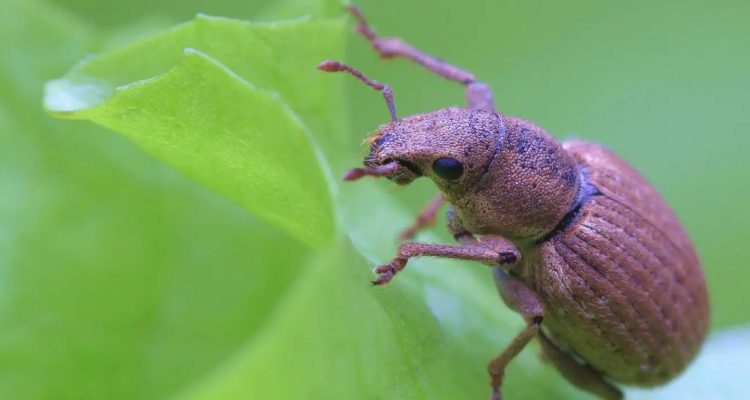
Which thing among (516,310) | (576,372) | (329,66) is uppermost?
(329,66)

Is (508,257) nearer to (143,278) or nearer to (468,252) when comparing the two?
(468,252)

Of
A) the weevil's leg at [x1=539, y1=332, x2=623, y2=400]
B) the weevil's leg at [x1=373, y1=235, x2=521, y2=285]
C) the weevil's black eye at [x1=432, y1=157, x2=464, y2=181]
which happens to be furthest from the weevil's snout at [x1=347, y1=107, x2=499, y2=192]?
the weevil's leg at [x1=539, y1=332, x2=623, y2=400]

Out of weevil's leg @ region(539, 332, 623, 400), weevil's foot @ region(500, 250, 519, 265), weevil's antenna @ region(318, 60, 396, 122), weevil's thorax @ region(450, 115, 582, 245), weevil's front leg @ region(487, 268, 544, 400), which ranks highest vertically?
weevil's antenna @ region(318, 60, 396, 122)

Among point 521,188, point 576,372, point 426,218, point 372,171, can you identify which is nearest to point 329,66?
point 372,171

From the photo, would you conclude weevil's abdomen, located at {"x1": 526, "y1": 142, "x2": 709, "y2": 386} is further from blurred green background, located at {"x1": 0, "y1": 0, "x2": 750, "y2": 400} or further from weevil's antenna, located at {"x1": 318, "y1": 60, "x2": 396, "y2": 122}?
weevil's antenna, located at {"x1": 318, "y1": 60, "x2": 396, "y2": 122}

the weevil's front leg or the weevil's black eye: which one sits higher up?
the weevil's black eye
